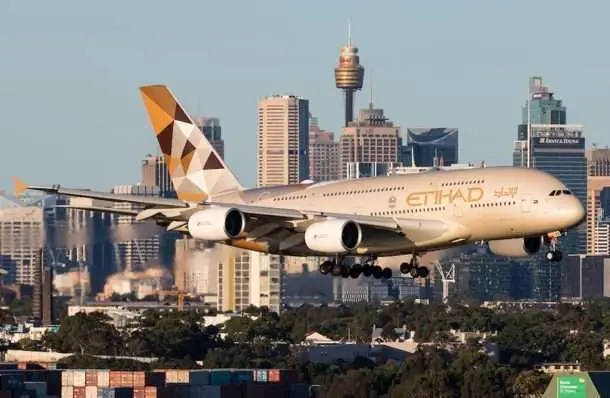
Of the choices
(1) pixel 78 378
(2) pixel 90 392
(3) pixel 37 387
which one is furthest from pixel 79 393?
(3) pixel 37 387

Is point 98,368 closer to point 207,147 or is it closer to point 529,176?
point 207,147

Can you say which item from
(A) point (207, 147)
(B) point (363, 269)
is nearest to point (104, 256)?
(A) point (207, 147)

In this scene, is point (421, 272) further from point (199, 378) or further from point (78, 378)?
point (199, 378)

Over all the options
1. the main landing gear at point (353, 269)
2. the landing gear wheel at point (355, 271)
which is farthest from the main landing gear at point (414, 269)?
the landing gear wheel at point (355, 271)

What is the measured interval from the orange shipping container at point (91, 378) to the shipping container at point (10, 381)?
13.7 feet

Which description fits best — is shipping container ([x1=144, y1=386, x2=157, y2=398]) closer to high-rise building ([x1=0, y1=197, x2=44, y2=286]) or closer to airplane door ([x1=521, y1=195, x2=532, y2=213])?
high-rise building ([x1=0, y1=197, x2=44, y2=286])

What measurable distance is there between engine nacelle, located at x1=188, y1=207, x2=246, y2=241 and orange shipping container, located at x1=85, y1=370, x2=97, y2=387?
59.5 m

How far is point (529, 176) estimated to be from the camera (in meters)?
94.7

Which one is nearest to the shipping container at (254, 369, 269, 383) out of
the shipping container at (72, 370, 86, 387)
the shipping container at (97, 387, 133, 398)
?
the shipping container at (72, 370, 86, 387)

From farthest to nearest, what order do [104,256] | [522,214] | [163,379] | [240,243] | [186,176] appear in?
[104,256], [163,379], [186,176], [240,243], [522,214]

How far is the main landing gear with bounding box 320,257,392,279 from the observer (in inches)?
3871

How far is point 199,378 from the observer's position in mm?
161500

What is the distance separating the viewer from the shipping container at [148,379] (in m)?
156

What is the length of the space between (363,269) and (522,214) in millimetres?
8624
